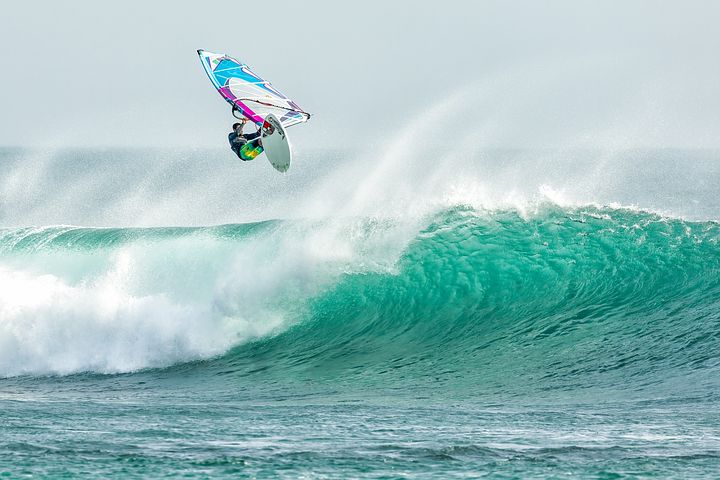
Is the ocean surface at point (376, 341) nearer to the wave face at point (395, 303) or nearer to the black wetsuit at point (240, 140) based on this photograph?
the wave face at point (395, 303)

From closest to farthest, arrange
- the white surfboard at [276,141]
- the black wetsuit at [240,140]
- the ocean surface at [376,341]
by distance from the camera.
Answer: the ocean surface at [376,341] < the black wetsuit at [240,140] < the white surfboard at [276,141]

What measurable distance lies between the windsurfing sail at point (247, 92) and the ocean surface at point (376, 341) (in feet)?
10.0

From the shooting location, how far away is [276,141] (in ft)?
46.4

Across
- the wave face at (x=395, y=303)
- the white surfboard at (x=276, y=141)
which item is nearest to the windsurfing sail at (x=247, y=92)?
the white surfboard at (x=276, y=141)

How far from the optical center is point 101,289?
53.8ft

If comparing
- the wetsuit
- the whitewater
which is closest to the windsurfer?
the wetsuit

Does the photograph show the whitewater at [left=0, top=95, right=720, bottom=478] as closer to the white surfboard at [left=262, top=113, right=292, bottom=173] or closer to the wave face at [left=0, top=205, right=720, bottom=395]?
the wave face at [left=0, top=205, right=720, bottom=395]

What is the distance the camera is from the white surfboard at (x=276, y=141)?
14.0 metres

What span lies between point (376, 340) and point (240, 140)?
3835 millimetres

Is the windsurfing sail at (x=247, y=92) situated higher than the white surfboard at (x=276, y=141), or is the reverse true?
the windsurfing sail at (x=247, y=92)

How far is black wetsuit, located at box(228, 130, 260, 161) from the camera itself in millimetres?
13750

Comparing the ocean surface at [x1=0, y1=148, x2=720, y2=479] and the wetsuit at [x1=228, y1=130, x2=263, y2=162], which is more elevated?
the wetsuit at [x1=228, y1=130, x2=263, y2=162]

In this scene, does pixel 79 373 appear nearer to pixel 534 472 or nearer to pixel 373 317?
pixel 373 317

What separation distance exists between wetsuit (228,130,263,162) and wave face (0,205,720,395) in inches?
121
